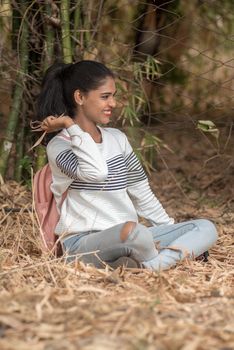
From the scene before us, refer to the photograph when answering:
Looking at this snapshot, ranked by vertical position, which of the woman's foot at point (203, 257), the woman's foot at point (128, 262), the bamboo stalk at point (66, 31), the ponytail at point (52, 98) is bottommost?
the woman's foot at point (203, 257)

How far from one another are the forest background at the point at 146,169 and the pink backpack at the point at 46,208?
0.06m

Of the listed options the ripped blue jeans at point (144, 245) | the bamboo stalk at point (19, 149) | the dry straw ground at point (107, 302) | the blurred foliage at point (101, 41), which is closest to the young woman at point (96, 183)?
the ripped blue jeans at point (144, 245)

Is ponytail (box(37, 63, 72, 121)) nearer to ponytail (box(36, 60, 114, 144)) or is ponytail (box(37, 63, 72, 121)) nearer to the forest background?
ponytail (box(36, 60, 114, 144))

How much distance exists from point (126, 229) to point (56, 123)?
51 centimetres

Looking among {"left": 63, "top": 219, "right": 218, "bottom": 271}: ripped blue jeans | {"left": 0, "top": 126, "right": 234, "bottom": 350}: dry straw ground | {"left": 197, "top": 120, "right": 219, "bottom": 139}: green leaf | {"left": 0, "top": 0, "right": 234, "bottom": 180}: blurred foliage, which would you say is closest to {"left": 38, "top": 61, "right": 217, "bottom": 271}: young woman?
{"left": 63, "top": 219, "right": 218, "bottom": 271}: ripped blue jeans

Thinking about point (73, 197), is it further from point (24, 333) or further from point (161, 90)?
point (161, 90)

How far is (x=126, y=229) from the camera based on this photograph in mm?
3154

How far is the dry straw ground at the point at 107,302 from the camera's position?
88.1 inches

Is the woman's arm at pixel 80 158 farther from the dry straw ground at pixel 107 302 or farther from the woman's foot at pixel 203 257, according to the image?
the woman's foot at pixel 203 257

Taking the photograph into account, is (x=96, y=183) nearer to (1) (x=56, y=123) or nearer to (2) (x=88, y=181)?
(2) (x=88, y=181)

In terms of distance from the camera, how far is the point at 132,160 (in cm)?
358

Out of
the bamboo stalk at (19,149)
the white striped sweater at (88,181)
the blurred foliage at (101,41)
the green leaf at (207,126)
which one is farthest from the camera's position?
the bamboo stalk at (19,149)

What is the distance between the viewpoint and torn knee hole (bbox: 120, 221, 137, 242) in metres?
3.15

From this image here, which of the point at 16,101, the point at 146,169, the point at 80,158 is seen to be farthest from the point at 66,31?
the point at 80,158
